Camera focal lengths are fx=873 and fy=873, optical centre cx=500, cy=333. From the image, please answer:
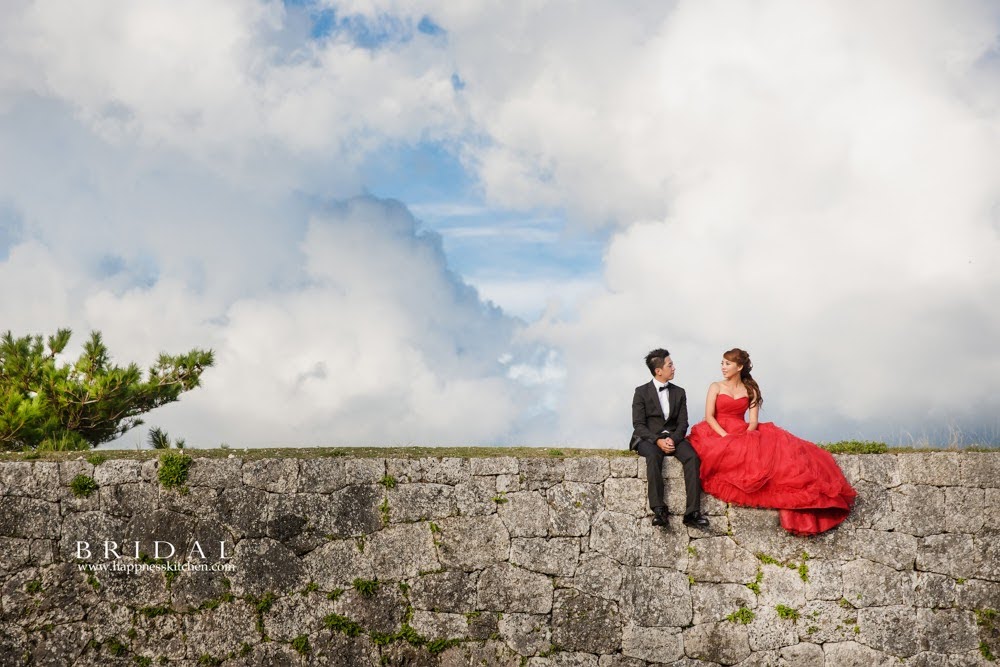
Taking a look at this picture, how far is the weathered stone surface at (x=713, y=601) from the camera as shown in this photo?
906 cm

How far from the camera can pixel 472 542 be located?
8984 millimetres

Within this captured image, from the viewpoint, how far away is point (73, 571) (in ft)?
29.4

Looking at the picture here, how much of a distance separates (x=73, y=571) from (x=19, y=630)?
2.59 feet

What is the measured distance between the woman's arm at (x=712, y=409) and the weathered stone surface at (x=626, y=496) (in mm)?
949

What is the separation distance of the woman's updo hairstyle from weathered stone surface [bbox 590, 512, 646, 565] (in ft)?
6.03

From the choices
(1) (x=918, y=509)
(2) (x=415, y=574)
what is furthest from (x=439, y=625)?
(1) (x=918, y=509)

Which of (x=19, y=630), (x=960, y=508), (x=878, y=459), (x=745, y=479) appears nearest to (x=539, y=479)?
(x=745, y=479)

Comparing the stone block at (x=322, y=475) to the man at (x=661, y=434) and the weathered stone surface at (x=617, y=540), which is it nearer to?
the weathered stone surface at (x=617, y=540)

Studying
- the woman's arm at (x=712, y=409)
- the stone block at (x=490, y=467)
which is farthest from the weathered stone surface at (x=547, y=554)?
the woman's arm at (x=712, y=409)

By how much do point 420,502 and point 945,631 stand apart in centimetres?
577

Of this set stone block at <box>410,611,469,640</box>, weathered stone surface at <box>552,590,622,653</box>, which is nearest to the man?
weathered stone surface at <box>552,590,622,653</box>

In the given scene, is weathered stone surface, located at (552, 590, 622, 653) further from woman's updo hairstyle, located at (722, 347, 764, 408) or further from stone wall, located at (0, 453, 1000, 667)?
woman's updo hairstyle, located at (722, 347, 764, 408)

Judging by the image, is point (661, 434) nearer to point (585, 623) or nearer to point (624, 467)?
point (624, 467)

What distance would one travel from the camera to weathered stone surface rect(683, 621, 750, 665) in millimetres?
9039
